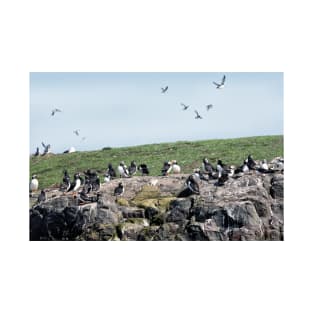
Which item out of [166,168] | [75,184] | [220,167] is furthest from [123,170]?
[220,167]

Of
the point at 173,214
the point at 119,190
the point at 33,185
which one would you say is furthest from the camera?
the point at 33,185

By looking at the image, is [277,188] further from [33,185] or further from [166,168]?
[33,185]

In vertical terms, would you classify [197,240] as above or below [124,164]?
below

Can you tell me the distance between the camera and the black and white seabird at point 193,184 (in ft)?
92.9

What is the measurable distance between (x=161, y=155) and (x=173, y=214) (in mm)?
8430

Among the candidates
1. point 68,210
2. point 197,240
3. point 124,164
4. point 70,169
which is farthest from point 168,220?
point 70,169

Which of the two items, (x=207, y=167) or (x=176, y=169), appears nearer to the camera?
(x=207, y=167)

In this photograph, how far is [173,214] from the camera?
2750 centimetres

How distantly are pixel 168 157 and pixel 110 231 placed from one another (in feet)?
26.7

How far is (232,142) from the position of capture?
36.9 metres

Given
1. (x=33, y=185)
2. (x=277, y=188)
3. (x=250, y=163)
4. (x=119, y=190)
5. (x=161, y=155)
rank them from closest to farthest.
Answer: (x=277, y=188), (x=119, y=190), (x=250, y=163), (x=33, y=185), (x=161, y=155)

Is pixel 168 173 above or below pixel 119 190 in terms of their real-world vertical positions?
above
